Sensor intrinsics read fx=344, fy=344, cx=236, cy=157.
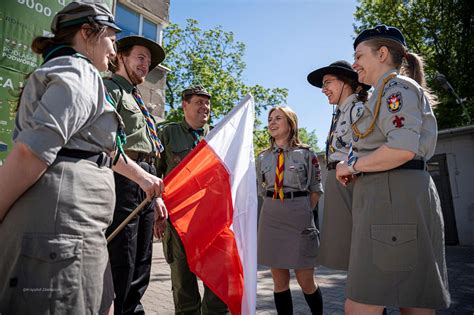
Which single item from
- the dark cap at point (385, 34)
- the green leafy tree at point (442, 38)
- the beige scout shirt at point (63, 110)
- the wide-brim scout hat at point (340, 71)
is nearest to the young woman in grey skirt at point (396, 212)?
the dark cap at point (385, 34)

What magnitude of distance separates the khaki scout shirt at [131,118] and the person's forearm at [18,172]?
4.44 ft

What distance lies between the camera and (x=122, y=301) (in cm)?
258

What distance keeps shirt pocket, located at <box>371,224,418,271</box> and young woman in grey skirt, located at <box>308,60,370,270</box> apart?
69 centimetres

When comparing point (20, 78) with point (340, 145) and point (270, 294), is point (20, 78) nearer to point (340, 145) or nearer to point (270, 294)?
point (340, 145)

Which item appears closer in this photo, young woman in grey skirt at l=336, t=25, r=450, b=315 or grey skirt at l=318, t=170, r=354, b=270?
young woman in grey skirt at l=336, t=25, r=450, b=315

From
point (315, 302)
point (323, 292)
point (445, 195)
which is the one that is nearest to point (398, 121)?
point (315, 302)

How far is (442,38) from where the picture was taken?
19.0 meters

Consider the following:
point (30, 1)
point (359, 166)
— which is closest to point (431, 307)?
point (359, 166)

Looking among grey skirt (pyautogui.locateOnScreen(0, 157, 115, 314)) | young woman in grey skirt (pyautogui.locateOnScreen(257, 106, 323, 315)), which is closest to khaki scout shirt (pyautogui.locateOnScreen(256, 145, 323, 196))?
young woman in grey skirt (pyautogui.locateOnScreen(257, 106, 323, 315))

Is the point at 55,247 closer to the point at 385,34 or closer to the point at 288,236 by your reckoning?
the point at 385,34

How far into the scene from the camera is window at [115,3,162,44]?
909cm

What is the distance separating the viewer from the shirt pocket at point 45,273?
1295 mm

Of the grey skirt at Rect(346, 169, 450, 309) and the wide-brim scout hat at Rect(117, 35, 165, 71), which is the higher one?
the wide-brim scout hat at Rect(117, 35, 165, 71)

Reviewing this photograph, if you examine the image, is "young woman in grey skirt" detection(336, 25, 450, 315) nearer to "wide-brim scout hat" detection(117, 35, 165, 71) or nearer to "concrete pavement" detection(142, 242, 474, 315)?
"wide-brim scout hat" detection(117, 35, 165, 71)
